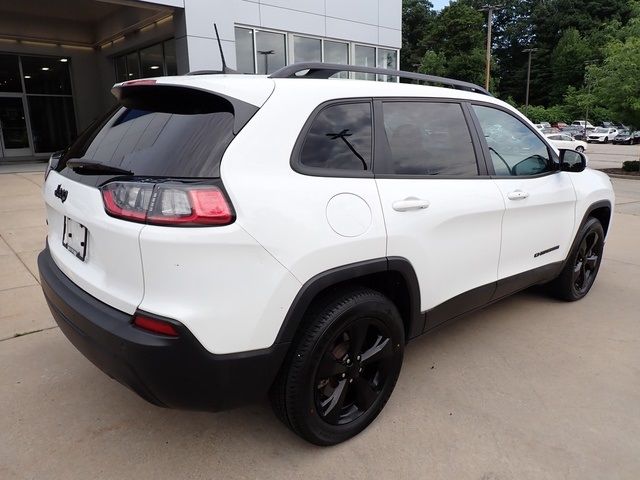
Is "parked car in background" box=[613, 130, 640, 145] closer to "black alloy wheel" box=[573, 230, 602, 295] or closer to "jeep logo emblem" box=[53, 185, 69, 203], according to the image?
"black alloy wheel" box=[573, 230, 602, 295]

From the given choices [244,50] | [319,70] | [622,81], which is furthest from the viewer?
[622,81]

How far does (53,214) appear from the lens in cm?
264

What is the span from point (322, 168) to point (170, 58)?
1277 cm

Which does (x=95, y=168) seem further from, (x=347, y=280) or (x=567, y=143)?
(x=567, y=143)

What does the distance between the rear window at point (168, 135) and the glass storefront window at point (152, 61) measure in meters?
12.7

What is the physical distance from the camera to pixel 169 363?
1.88 metres

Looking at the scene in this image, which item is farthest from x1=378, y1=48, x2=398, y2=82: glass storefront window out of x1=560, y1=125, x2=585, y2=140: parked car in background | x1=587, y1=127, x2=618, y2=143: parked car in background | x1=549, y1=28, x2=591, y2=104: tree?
x1=549, y1=28, x2=591, y2=104: tree

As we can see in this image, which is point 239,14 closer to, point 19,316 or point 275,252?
point 19,316

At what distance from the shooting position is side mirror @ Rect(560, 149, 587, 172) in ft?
12.3

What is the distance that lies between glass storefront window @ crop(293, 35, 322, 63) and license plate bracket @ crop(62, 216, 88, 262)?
13.4 meters

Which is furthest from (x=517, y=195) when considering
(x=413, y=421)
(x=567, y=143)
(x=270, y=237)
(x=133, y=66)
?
(x=567, y=143)

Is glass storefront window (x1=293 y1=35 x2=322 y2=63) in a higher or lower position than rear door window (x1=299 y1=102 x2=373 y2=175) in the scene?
higher

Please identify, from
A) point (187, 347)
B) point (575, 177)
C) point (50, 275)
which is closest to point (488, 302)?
point (575, 177)

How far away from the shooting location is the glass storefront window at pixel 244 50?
1343 cm
